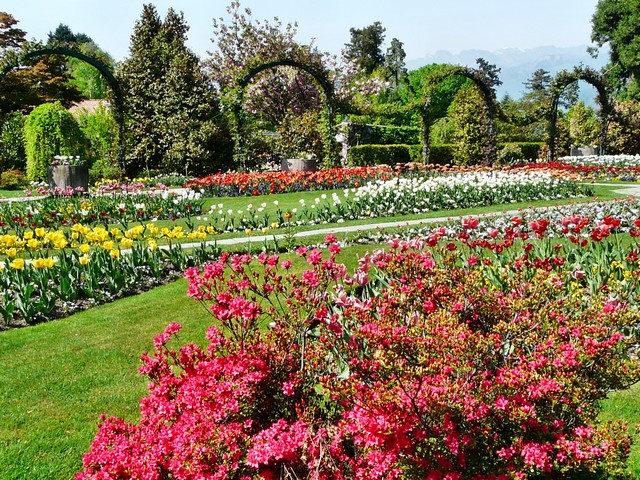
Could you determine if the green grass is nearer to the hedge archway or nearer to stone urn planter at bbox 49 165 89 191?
stone urn planter at bbox 49 165 89 191

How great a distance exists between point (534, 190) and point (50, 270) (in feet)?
34.6

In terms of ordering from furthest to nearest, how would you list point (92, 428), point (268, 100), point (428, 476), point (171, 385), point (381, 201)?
point (268, 100), point (381, 201), point (92, 428), point (171, 385), point (428, 476)

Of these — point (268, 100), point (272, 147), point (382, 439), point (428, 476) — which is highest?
point (268, 100)

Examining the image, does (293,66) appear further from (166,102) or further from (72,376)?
(72,376)

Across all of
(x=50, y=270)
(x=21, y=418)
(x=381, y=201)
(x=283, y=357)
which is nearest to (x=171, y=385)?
(x=283, y=357)

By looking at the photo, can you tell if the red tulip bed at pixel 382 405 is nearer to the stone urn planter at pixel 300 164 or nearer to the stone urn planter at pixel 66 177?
the stone urn planter at pixel 66 177

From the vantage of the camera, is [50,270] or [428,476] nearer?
[428,476]

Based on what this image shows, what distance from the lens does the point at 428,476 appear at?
211cm

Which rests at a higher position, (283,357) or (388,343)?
(388,343)

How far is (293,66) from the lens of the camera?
64.1 ft

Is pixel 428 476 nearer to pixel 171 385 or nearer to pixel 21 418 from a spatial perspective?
pixel 171 385

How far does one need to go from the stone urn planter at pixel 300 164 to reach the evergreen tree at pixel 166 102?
335 cm

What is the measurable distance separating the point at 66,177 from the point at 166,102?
672 cm

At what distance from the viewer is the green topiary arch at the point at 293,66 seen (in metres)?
18.4
